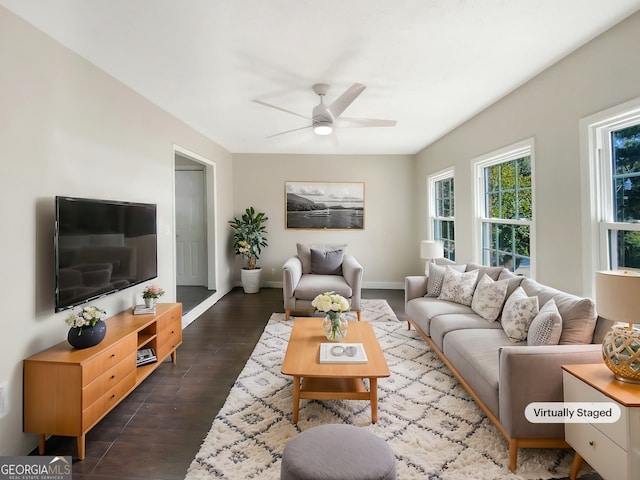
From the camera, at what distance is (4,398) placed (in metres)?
1.78

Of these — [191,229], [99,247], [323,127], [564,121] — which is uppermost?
[323,127]

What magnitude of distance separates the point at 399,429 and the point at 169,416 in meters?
1.60

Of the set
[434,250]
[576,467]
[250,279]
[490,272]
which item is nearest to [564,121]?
[490,272]

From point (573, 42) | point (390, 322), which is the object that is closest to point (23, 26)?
point (573, 42)

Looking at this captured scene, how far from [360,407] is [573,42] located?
119 inches

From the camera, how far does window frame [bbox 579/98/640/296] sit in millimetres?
2242

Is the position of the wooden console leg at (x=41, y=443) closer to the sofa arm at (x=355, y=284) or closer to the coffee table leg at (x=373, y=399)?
the coffee table leg at (x=373, y=399)

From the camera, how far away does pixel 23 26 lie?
190 centimetres

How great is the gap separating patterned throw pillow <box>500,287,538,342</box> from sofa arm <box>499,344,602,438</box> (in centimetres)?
57

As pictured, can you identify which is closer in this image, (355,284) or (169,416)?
(169,416)

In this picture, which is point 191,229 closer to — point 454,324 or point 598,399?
point 454,324

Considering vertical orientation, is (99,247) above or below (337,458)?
above

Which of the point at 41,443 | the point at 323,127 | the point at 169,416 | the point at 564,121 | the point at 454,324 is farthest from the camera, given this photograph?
the point at 323,127

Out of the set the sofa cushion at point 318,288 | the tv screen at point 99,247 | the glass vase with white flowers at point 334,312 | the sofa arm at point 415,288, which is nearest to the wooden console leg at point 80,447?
the tv screen at point 99,247
